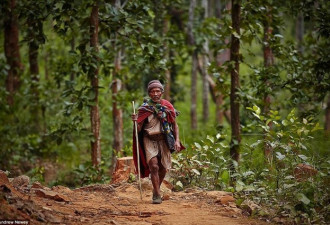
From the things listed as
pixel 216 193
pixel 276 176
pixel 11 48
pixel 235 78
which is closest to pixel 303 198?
pixel 276 176

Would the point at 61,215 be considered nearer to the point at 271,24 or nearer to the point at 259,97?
the point at 259,97

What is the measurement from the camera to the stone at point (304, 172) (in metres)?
7.05

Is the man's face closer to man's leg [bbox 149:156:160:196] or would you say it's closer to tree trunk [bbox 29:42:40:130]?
man's leg [bbox 149:156:160:196]

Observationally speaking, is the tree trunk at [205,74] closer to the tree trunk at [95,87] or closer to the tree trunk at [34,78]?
the tree trunk at [34,78]

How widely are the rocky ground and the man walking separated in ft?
1.73

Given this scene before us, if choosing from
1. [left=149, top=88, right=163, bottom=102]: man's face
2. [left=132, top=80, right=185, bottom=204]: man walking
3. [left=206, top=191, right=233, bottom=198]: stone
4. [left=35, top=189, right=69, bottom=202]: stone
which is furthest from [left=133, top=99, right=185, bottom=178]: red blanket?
[left=35, top=189, right=69, bottom=202]: stone

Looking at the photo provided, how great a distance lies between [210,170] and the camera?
874 centimetres

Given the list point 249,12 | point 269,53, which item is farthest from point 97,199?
point 269,53

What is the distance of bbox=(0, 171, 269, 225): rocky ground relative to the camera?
584 cm

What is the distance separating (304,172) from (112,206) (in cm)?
267

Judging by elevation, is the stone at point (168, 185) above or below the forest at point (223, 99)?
below

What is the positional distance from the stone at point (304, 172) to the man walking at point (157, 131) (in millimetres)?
1759

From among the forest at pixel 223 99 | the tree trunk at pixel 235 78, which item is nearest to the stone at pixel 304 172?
the forest at pixel 223 99

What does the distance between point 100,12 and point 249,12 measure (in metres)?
3.10
